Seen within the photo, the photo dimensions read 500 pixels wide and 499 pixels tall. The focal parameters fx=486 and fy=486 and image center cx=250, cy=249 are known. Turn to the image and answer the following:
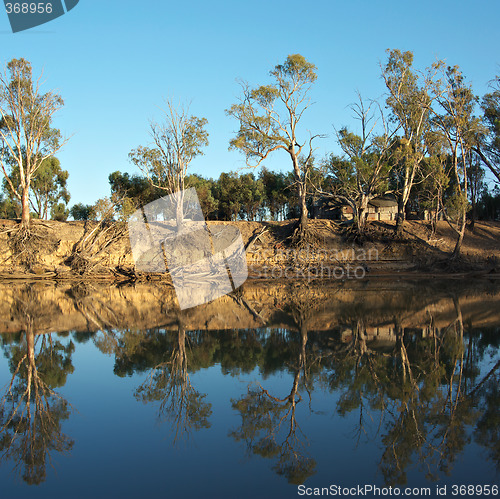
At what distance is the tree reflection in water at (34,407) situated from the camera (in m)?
5.32

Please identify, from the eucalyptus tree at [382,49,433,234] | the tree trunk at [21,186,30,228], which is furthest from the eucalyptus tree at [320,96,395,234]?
the tree trunk at [21,186,30,228]

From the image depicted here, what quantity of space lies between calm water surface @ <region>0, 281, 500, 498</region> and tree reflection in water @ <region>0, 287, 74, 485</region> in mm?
26

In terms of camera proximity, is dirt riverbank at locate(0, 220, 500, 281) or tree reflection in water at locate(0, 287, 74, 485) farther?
dirt riverbank at locate(0, 220, 500, 281)

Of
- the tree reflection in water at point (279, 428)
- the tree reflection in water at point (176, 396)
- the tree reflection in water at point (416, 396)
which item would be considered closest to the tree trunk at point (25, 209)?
the tree reflection in water at point (176, 396)

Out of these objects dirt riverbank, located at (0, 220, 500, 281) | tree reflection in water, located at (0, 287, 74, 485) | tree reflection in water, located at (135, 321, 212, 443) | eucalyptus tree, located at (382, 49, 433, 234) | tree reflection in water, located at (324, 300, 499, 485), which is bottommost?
tree reflection in water, located at (324, 300, 499, 485)

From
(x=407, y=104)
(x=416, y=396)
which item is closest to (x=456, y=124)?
(x=407, y=104)

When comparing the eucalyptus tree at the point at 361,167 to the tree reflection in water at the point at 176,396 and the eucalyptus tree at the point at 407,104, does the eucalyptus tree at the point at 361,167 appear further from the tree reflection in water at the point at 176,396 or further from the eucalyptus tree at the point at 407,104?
the tree reflection in water at the point at 176,396

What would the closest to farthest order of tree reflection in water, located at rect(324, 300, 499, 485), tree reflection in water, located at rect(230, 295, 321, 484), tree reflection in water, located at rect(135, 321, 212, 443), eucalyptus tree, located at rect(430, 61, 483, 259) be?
tree reflection in water, located at rect(230, 295, 321, 484)
tree reflection in water, located at rect(324, 300, 499, 485)
tree reflection in water, located at rect(135, 321, 212, 443)
eucalyptus tree, located at rect(430, 61, 483, 259)

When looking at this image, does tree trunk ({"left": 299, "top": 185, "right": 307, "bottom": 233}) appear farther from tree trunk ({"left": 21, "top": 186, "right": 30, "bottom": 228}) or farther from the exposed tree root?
tree trunk ({"left": 21, "top": 186, "right": 30, "bottom": 228})

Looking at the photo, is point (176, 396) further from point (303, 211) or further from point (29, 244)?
point (29, 244)

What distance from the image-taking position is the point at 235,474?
4.83 m

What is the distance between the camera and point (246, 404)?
22.5 ft

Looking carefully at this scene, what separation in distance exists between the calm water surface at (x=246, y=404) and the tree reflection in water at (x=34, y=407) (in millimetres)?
26

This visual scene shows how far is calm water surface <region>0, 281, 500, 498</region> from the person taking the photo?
484 centimetres
